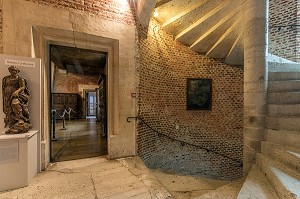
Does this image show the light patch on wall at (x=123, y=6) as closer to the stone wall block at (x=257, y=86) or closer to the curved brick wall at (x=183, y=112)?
the curved brick wall at (x=183, y=112)

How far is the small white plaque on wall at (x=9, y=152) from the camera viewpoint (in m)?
2.31

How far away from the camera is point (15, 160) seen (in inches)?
93.7

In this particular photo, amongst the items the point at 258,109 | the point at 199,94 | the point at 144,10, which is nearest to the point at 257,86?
the point at 258,109

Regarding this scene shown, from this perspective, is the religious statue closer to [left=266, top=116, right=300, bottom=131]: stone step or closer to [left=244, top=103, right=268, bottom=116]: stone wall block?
[left=244, top=103, right=268, bottom=116]: stone wall block

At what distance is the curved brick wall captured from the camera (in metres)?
4.49

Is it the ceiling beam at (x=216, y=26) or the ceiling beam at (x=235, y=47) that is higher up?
the ceiling beam at (x=216, y=26)

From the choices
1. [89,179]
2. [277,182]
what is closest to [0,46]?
[89,179]

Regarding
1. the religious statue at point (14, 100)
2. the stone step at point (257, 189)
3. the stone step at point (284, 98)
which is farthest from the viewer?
Answer: the stone step at point (284, 98)

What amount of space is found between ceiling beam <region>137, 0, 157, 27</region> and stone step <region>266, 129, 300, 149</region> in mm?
3413

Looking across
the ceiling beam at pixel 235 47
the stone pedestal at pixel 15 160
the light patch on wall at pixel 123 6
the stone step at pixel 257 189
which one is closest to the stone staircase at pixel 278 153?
the stone step at pixel 257 189

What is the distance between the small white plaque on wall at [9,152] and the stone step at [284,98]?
438 centimetres

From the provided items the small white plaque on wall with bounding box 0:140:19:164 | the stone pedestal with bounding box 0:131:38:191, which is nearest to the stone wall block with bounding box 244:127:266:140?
the stone pedestal with bounding box 0:131:38:191

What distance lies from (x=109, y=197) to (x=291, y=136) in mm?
2817

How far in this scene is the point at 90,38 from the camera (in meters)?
3.52
